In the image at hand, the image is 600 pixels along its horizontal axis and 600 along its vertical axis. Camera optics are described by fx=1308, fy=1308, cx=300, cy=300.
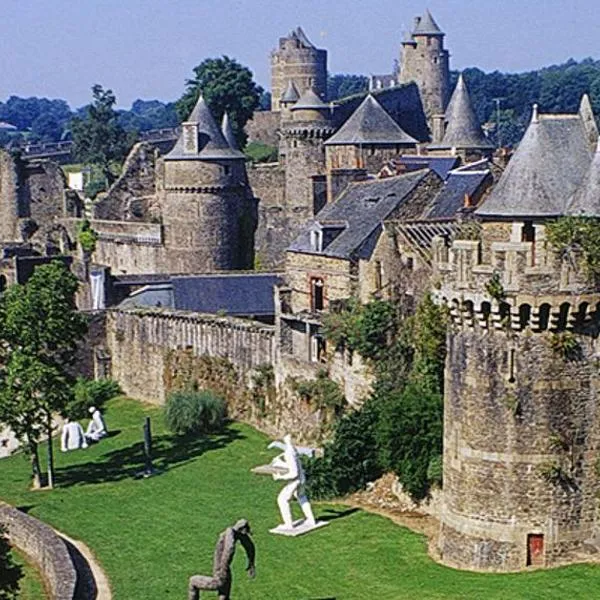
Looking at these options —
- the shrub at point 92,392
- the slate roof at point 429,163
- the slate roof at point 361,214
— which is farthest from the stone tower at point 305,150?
the slate roof at point 361,214

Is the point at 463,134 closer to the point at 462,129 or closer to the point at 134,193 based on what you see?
the point at 462,129

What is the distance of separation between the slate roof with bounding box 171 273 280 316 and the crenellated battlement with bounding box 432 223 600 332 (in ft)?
68.6

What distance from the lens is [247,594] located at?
25125 mm

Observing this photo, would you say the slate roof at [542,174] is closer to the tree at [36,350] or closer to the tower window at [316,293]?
the tower window at [316,293]

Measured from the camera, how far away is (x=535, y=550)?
24562 mm

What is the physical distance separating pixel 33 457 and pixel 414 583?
1419 cm

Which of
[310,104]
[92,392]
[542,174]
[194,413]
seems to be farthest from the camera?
[310,104]

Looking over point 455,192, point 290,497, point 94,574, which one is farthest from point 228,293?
point 94,574

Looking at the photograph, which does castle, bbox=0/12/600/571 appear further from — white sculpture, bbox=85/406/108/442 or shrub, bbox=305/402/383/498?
white sculpture, bbox=85/406/108/442

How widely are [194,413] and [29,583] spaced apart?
12420 millimetres

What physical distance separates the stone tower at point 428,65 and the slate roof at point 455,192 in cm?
4377

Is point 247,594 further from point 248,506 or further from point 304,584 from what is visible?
point 248,506

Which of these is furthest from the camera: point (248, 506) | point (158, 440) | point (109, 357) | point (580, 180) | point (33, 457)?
point (109, 357)

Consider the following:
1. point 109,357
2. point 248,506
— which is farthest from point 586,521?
point 109,357
